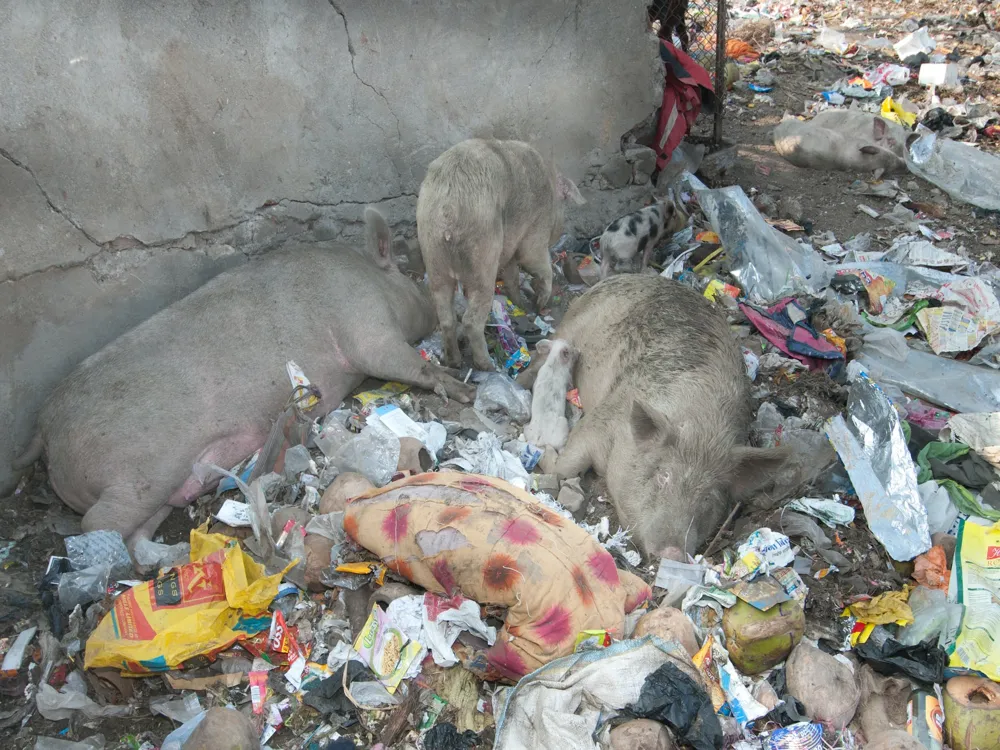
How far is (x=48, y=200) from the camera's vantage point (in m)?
3.99

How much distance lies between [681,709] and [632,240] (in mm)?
4308

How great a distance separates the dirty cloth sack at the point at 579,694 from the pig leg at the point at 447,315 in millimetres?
2643

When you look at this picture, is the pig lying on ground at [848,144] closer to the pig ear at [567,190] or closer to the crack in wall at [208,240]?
the pig ear at [567,190]

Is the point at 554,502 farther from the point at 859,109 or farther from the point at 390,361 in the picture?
the point at 859,109

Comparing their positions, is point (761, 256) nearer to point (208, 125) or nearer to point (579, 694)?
point (208, 125)

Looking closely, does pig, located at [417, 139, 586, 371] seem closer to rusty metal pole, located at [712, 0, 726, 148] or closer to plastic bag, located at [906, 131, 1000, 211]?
rusty metal pole, located at [712, 0, 726, 148]

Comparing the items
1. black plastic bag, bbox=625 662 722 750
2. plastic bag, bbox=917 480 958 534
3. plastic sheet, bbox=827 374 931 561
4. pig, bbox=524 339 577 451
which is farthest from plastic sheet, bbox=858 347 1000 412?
black plastic bag, bbox=625 662 722 750

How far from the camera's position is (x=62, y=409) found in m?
3.94

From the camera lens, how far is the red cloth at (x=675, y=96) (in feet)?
23.5

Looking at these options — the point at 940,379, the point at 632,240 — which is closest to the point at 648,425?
the point at 940,379

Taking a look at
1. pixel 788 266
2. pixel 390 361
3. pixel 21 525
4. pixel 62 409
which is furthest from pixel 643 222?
pixel 21 525

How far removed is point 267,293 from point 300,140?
113cm

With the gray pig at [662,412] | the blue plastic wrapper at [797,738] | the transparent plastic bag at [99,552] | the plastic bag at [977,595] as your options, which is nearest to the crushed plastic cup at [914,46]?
the gray pig at [662,412]

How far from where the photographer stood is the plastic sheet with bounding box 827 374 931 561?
12.4 ft
